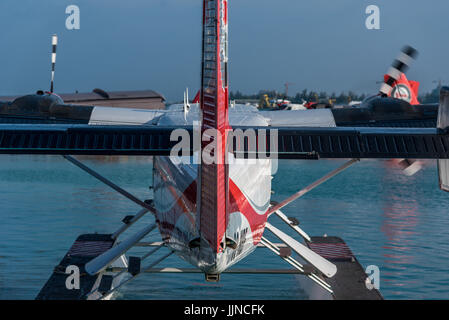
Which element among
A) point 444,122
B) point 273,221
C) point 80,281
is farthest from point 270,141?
point 273,221

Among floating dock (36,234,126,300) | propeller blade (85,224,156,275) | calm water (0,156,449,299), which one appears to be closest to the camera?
propeller blade (85,224,156,275)

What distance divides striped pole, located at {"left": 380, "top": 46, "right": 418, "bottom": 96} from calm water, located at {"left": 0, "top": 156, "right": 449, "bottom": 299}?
4.96m

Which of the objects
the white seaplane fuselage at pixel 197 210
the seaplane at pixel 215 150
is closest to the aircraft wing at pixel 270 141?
the seaplane at pixel 215 150

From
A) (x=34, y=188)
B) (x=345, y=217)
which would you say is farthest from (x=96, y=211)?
(x=345, y=217)

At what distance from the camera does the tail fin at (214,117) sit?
484 centimetres

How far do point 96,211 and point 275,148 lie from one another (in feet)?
63.2

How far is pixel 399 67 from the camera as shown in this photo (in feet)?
48.8

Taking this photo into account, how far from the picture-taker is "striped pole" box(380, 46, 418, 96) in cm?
1342

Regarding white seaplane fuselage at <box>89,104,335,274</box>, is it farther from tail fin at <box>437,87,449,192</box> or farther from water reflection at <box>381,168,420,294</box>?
water reflection at <box>381,168,420,294</box>

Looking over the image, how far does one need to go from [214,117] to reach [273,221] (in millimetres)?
16307

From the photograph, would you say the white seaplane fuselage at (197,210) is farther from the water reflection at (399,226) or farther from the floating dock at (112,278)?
the water reflection at (399,226)

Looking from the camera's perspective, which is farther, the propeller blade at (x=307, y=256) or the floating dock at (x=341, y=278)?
the floating dock at (x=341, y=278)

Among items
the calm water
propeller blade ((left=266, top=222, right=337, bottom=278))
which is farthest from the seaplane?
the calm water

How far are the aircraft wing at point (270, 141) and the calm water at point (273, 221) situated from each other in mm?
5829
